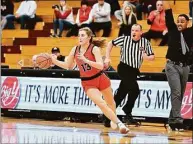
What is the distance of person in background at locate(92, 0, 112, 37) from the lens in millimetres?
16656

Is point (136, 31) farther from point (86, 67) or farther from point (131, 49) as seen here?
point (86, 67)

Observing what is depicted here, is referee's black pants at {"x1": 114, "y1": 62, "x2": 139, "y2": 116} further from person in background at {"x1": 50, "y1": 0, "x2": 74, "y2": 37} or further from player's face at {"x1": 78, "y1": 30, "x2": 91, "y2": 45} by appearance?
person in background at {"x1": 50, "y1": 0, "x2": 74, "y2": 37}

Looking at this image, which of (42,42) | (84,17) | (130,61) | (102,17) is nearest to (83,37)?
(130,61)

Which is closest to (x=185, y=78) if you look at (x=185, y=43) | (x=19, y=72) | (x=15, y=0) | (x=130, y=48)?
(x=185, y=43)

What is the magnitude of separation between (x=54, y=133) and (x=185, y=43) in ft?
9.42

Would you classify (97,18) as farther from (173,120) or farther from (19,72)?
(173,120)

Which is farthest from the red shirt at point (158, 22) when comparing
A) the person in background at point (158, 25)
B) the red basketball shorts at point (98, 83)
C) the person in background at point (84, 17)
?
the red basketball shorts at point (98, 83)

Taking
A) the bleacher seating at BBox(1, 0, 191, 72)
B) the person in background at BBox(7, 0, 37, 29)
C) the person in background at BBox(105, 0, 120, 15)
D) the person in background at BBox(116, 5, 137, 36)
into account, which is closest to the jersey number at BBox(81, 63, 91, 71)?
the person in background at BBox(116, 5, 137, 36)

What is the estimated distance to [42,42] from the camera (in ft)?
60.7

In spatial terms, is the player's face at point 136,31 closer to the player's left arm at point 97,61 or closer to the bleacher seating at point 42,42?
the player's left arm at point 97,61

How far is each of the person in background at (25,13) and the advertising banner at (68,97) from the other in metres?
5.79

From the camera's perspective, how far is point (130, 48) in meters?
10.7

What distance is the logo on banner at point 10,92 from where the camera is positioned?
44.6 feet

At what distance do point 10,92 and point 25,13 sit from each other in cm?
611
